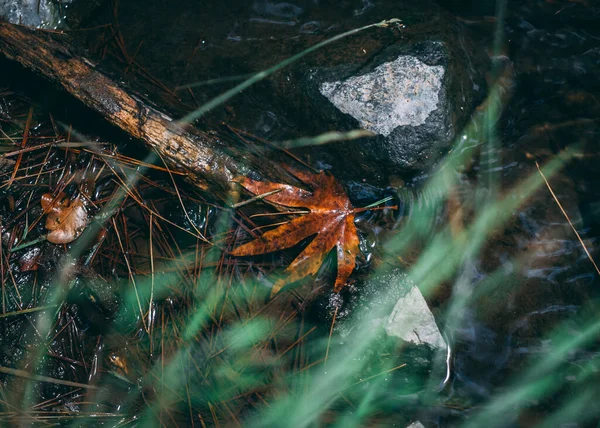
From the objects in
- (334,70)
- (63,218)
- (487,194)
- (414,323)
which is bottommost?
(414,323)

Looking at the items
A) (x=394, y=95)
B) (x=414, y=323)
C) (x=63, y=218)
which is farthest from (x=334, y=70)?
(x=63, y=218)

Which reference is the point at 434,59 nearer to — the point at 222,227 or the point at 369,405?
the point at 222,227

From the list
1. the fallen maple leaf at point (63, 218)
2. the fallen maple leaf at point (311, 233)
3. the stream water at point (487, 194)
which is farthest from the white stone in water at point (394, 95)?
the fallen maple leaf at point (63, 218)

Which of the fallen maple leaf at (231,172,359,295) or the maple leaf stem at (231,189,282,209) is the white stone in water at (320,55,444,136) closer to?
the fallen maple leaf at (231,172,359,295)

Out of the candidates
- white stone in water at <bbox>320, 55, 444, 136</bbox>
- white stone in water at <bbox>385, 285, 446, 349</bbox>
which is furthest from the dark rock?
white stone in water at <bbox>385, 285, 446, 349</bbox>

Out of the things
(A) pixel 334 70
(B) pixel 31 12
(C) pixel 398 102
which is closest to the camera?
(C) pixel 398 102

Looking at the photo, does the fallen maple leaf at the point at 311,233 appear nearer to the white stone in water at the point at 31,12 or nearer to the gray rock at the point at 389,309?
the gray rock at the point at 389,309

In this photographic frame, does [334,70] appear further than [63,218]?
Yes

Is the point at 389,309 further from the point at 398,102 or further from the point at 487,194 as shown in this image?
the point at 398,102
